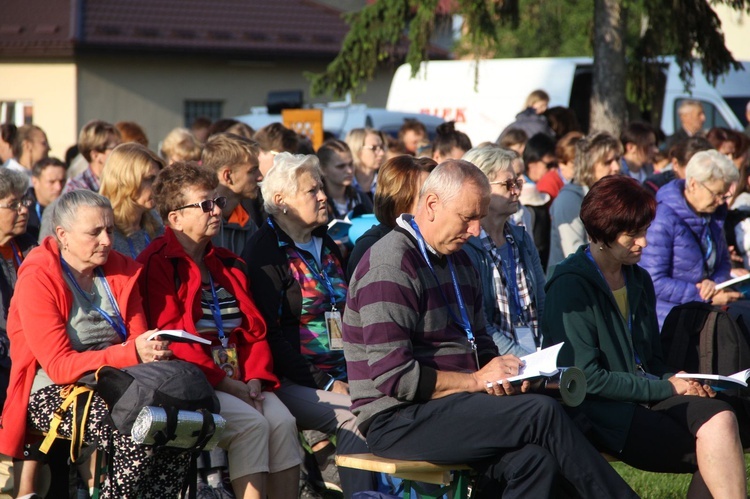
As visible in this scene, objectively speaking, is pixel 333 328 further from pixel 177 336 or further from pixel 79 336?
pixel 79 336

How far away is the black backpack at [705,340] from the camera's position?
5379 millimetres

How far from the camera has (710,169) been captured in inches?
279

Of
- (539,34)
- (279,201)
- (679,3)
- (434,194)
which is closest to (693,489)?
(434,194)

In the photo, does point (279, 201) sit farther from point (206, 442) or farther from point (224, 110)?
point (224, 110)

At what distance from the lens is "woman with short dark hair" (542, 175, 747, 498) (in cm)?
469

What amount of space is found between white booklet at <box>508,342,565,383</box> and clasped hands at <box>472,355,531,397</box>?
0.03 m

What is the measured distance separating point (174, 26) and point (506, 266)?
71.2 feet

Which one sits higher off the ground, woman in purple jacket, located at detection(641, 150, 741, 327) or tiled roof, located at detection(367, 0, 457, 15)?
tiled roof, located at detection(367, 0, 457, 15)

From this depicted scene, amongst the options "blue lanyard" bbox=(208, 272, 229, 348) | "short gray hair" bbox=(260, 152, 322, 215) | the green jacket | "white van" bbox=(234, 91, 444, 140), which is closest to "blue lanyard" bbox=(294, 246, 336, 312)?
"short gray hair" bbox=(260, 152, 322, 215)

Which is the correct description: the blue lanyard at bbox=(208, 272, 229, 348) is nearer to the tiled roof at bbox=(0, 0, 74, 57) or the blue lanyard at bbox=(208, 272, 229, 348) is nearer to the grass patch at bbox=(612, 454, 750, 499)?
the grass patch at bbox=(612, 454, 750, 499)

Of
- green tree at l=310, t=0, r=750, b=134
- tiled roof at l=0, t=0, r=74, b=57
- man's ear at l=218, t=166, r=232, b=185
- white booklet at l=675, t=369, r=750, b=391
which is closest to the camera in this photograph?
white booklet at l=675, t=369, r=750, b=391

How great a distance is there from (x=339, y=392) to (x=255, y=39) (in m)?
22.1

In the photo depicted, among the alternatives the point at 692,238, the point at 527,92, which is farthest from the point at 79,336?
the point at 527,92

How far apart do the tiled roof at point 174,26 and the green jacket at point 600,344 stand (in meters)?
21.1
